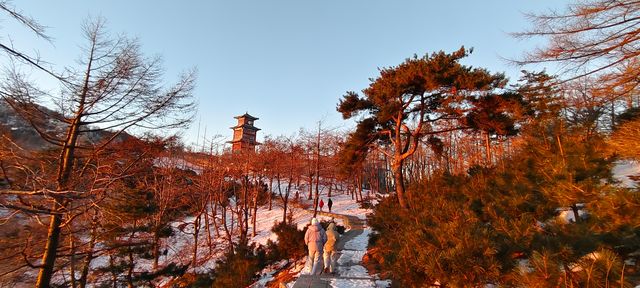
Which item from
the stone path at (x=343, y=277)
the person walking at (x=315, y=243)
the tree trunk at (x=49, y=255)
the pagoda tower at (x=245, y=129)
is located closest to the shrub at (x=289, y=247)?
the stone path at (x=343, y=277)

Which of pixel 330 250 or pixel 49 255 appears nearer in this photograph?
pixel 49 255

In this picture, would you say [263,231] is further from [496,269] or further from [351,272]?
[496,269]

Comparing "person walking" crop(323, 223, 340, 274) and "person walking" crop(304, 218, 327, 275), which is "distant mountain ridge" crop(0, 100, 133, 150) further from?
"person walking" crop(323, 223, 340, 274)

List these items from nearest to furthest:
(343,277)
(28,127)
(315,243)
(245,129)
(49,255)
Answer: (49,255)
(28,127)
(343,277)
(315,243)
(245,129)

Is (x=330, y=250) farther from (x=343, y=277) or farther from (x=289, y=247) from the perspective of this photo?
(x=289, y=247)

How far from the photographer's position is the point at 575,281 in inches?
91.4

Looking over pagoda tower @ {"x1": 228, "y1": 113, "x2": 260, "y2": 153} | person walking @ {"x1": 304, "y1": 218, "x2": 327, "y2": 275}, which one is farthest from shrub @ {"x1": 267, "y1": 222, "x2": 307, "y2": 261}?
pagoda tower @ {"x1": 228, "y1": 113, "x2": 260, "y2": 153}

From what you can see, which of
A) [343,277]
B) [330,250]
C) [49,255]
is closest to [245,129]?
[330,250]

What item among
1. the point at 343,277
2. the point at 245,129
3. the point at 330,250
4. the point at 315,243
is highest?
the point at 245,129

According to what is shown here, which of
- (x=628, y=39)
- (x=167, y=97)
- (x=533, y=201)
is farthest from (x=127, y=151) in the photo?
(x=628, y=39)

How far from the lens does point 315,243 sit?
7742 millimetres

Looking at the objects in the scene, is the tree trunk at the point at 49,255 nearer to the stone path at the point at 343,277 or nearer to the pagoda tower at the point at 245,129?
the stone path at the point at 343,277

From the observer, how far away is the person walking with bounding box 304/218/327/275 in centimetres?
775

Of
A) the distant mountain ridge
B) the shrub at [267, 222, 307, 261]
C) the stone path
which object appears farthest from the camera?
the shrub at [267, 222, 307, 261]
